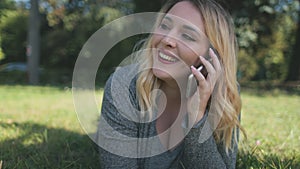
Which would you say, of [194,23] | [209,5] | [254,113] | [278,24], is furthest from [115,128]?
[278,24]

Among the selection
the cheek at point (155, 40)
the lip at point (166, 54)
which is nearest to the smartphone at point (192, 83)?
the lip at point (166, 54)

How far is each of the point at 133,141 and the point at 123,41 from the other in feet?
25.8

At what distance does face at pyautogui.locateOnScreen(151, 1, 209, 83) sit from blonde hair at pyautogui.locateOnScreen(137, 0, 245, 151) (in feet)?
0.13

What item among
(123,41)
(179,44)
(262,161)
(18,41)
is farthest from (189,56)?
(18,41)

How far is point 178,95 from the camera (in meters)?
2.11

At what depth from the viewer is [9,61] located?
68.8 feet

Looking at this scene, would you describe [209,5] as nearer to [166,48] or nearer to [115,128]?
[166,48]

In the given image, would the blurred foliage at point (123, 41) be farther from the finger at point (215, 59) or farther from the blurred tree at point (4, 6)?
the finger at point (215, 59)

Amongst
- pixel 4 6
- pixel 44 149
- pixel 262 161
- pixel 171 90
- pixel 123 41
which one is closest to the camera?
pixel 171 90

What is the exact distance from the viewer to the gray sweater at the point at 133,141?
1843 millimetres

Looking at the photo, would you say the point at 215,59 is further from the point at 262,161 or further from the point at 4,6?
the point at 4,6

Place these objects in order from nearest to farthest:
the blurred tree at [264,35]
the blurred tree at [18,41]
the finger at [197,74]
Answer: the finger at [197,74]
the blurred tree at [264,35]
the blurred tree at [18,41]

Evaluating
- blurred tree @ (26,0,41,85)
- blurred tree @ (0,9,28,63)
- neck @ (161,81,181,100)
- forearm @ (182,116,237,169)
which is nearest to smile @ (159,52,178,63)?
neck @ (161,81,181,100)

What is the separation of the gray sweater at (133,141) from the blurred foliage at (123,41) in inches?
283
